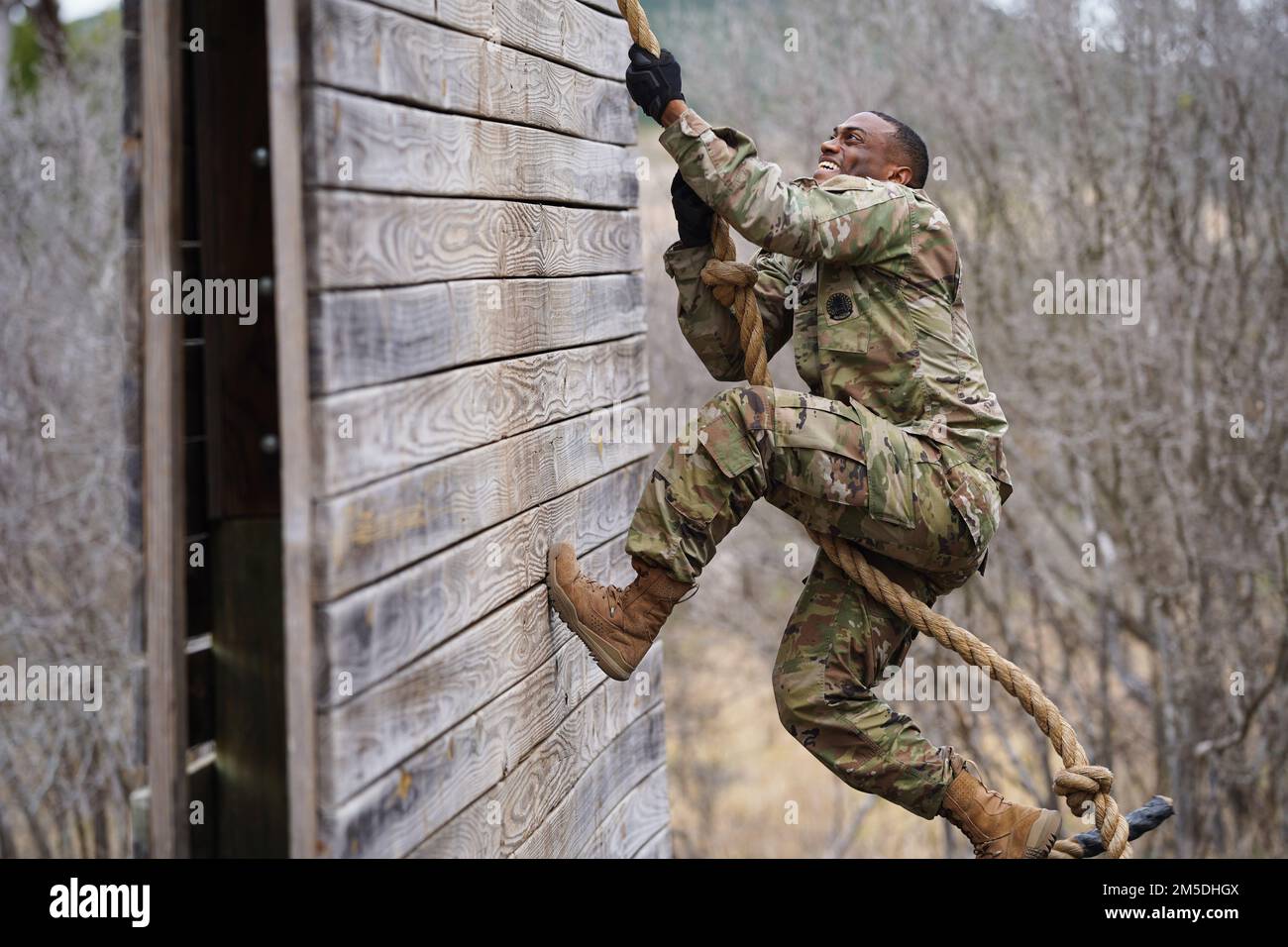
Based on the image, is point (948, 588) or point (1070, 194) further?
point (1070, 194)

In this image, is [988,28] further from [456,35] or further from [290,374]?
[290,374]

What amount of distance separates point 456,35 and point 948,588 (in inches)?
83.9

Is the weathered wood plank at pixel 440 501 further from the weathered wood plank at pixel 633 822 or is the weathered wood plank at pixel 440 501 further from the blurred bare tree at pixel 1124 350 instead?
the blurred bare tree at pixel 1124 350

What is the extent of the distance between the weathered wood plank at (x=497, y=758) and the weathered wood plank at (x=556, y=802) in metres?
0.01

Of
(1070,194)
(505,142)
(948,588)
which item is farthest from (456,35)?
(1070,194)

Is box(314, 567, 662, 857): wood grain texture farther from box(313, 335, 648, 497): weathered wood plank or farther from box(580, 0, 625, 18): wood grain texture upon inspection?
box(580, 0, 625, 18): wood grain texture

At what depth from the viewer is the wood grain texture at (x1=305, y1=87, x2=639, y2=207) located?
2.47m

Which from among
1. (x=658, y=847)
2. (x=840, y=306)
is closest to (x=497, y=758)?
(x=840, y=306)

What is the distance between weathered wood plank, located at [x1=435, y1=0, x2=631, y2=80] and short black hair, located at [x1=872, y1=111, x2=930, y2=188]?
3.12ft

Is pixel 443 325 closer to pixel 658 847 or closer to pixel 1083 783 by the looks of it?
pixel 1083 783

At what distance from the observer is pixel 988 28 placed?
9.50 m

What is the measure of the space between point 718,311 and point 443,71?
1.27m

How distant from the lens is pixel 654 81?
3.37 metres

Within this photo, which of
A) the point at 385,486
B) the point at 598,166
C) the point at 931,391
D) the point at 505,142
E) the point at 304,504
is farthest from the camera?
the point at 598,166
